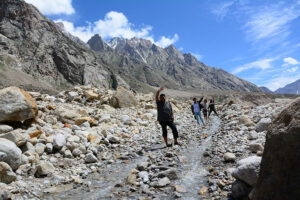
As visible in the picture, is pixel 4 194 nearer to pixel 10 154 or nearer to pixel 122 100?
pixel 10 154

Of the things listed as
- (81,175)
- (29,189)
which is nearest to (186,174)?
(81,175)

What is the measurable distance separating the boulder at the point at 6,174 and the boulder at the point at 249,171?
5.95 m

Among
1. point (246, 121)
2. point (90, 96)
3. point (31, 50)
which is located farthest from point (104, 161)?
point (31, 50)

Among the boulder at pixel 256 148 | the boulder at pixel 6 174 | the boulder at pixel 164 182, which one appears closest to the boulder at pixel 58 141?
the boulder at pixel 6 174

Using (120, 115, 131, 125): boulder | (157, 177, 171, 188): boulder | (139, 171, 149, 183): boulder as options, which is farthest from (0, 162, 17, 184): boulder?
(120, 115, 131, 125): boulder

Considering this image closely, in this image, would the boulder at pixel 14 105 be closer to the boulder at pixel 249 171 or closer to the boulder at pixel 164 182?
the boulder at pixel 164 182

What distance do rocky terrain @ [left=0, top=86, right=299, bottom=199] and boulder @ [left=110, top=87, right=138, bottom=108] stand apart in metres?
7.12

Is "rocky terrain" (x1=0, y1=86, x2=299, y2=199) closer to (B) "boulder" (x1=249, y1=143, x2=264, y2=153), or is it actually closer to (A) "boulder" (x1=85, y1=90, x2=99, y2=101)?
(B) "boulder" (x1=249, y1=143, x2=264, y2=153)

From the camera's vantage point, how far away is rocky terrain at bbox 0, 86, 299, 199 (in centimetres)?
613

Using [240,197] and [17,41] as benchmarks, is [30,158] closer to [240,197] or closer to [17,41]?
[240,197]

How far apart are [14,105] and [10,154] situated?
9.05 ft

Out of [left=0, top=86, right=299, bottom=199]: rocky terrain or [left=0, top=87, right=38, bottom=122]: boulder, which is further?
[left=0, top=87, right=38, bottom=122]: boulder

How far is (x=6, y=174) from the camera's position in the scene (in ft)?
21.3

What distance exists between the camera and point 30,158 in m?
7.84
